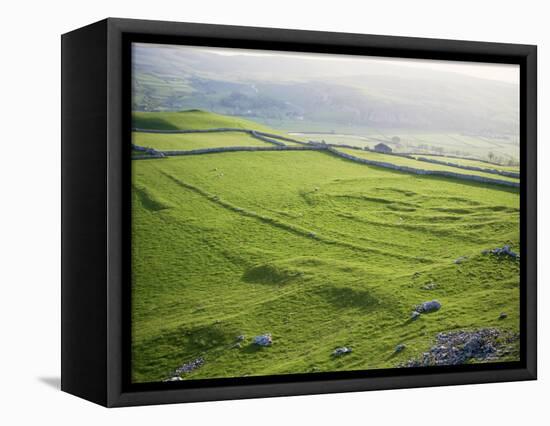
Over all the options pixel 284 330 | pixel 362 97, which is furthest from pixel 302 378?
pixel 362 97

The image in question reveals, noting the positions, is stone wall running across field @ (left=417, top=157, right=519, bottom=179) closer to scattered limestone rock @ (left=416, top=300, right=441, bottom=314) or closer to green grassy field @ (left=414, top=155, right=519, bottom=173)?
green grassy field @ (left=414, top=155, right=519, bottom=173)

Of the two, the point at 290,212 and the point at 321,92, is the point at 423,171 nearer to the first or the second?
the point at 321,92

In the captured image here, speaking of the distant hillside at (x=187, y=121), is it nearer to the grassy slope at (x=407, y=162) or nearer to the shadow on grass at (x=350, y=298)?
the grassy slope at (x=407, y=162)

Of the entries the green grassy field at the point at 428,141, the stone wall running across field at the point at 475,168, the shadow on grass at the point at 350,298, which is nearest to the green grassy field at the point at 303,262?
the shadow on grass at the point at 350,298

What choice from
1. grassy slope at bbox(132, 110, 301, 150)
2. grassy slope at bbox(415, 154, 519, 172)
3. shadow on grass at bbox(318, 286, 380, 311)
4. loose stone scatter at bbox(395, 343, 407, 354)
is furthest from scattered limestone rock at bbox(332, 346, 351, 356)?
grassy slope at bbox(415, 154, 519, 172)

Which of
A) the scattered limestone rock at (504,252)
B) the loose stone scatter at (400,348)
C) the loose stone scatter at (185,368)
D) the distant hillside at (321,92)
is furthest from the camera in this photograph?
the scattered limestone rock at (504,252)

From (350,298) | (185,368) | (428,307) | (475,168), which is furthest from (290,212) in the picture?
(475,168)
